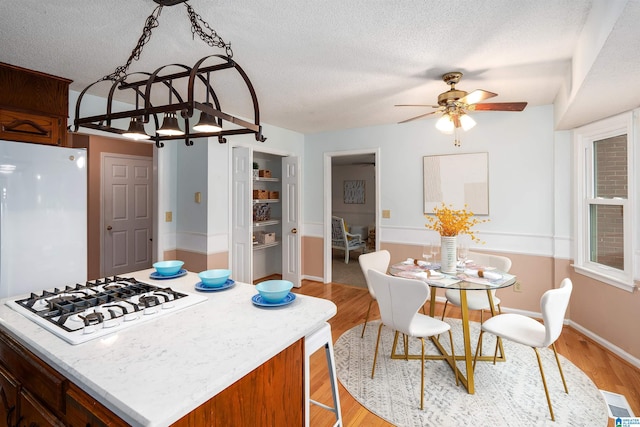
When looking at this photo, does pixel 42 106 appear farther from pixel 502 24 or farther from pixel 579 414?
pixel 579 414

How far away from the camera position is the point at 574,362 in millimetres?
2568

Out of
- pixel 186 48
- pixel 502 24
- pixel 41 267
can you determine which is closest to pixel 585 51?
pixel 502 24

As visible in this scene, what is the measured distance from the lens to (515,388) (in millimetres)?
2219

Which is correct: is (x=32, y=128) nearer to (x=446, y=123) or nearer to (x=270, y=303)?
(x=270, y=303)

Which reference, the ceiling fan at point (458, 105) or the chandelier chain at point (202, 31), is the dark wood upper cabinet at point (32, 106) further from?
the ceiling fan at point (458, 105)

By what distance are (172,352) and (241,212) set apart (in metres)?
→ 3.02

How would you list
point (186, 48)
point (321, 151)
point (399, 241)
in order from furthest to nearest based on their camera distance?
point (321, 151), point (399, 241), point (186, 48)

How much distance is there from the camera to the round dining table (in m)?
2.22

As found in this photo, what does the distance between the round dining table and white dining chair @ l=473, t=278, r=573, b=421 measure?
0.16m

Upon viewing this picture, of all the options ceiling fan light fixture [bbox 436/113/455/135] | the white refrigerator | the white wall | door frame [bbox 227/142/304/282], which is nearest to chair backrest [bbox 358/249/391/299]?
the white wall

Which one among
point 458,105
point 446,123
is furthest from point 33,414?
point 458,105

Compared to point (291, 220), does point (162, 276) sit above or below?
below

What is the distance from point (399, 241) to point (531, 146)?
6.05ft

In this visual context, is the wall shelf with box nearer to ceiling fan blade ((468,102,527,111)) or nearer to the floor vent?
ceiling fan blade ((468,102,527,111))
